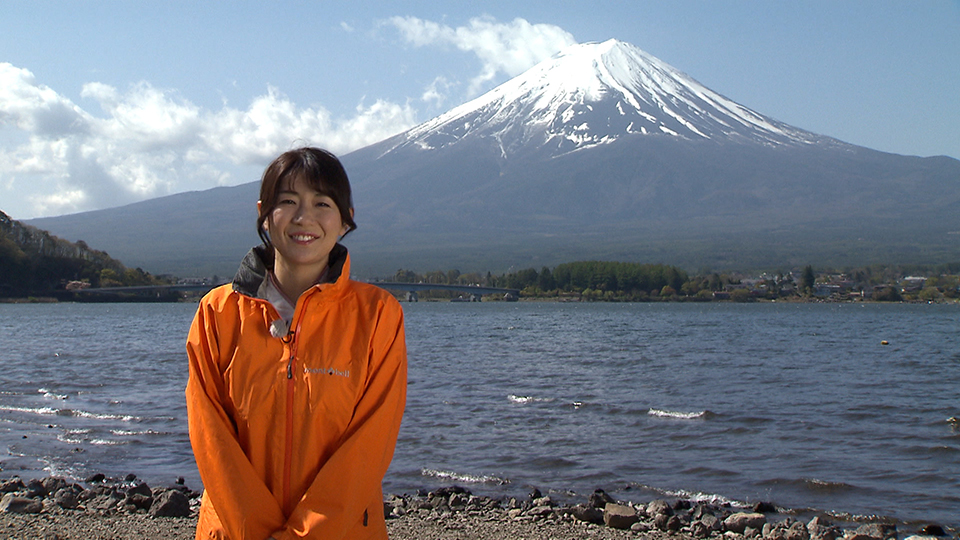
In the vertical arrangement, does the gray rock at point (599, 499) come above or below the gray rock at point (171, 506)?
below

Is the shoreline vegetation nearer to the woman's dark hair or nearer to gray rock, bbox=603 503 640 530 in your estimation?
gray rock, bbox=603 503 640 530

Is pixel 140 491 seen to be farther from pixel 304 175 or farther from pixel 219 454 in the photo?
pixel 304 175

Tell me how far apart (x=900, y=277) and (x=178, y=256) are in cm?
12022

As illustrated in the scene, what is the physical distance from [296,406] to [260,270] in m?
0.45

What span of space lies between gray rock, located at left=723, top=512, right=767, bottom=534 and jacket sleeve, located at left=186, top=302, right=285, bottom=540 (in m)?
4.71

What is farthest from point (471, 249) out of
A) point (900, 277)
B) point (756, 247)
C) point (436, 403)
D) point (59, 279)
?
point (436, 403)

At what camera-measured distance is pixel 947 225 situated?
525ft

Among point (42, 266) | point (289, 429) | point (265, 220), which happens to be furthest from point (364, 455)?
point (42, 266)

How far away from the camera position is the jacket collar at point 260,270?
2.40 meters

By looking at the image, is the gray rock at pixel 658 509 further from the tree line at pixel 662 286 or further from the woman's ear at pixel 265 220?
the tree line at pixel 662 286

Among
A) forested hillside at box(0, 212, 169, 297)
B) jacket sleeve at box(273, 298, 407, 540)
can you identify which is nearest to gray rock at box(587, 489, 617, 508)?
jacket sleeve at box(273, 298, 407, 540)

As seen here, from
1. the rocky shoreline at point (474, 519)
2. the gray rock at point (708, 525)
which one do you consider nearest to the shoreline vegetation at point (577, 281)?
the rocky shoreline at point (474, 519)

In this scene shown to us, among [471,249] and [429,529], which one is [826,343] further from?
[471,249]

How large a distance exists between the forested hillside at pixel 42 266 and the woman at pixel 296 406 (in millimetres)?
80263
